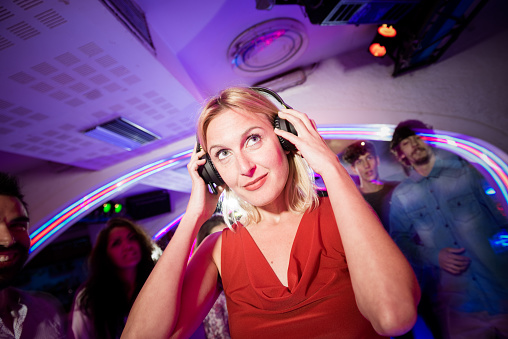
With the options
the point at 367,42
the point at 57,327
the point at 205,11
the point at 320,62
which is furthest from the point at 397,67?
the point at 57,327

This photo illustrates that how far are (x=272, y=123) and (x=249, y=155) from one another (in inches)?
8.5

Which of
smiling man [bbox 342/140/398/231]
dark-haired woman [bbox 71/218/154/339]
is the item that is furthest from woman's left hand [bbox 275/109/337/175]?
smiling man [bbox 342/140/398/231]

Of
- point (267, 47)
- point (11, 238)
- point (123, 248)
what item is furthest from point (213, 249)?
point (267, 47)

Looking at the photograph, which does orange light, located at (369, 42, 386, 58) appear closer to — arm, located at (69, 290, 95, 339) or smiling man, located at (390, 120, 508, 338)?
smiling man, located at (390, 120, 508, 338)

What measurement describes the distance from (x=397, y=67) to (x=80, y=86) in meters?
3.75

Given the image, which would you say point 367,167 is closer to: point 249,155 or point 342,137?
point 342,137

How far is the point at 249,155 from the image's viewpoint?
929 millimetres

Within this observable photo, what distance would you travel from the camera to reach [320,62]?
3.53 m

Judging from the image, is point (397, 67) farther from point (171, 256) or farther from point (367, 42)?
point (171, 256)

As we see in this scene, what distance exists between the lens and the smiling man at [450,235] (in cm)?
238

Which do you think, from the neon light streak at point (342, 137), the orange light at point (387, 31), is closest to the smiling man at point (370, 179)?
the neon light streak at point (342, 137)

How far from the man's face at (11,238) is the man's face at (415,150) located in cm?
435

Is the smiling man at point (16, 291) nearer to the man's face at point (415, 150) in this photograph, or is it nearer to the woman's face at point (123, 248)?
the woman's face at point (123, 248)

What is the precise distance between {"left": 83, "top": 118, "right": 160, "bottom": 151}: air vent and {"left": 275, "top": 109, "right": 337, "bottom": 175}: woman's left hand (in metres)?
2.62
